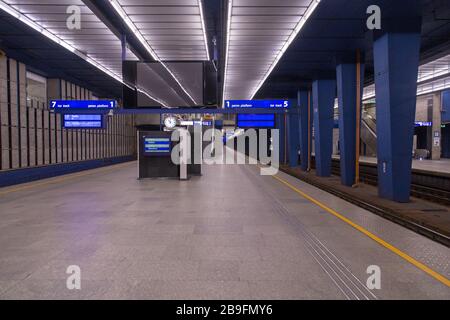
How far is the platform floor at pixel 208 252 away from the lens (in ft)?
13.0

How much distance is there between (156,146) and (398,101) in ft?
36.9

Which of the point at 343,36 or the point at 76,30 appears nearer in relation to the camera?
the point at 343,36

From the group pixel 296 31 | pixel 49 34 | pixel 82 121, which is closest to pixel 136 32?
pixel 49 34

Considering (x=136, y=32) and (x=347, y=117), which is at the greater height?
(x=136, y=32)

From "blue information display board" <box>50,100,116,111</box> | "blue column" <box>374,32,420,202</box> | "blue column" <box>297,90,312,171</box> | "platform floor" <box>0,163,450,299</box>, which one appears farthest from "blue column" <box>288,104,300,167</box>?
"platform floor" <box>0,163,450,299</box>

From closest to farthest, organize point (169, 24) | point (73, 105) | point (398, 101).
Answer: point (398, 101)
point (169, 24)
point (73, 105)

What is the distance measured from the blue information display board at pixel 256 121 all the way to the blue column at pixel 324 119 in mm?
3136

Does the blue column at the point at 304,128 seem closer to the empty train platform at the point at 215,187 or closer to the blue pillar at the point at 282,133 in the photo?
the empty train platform at the point at 215,187

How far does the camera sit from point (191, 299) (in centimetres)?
368

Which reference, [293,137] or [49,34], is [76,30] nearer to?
[49,34]

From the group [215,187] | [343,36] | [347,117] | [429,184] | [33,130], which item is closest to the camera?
[343,36]

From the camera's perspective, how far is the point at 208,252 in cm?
539

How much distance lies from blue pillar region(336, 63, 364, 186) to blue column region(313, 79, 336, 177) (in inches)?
129
